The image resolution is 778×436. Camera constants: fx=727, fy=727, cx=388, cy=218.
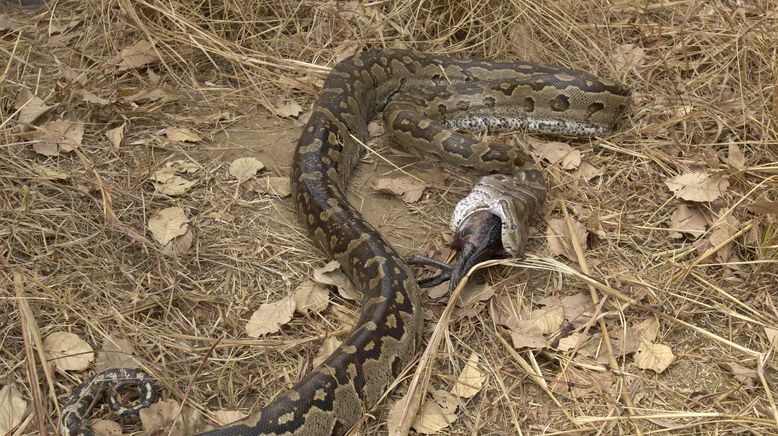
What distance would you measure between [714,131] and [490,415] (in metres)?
3.53

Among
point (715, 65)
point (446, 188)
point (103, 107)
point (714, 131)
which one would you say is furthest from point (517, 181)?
point (103, 107)

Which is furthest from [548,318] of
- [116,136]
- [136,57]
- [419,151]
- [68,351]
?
[136,57]

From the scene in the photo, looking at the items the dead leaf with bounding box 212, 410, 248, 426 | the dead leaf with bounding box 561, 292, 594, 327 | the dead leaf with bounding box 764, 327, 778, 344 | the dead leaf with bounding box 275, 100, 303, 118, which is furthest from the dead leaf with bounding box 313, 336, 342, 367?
the dead leaf with bounding box 764, 327, 778, 344

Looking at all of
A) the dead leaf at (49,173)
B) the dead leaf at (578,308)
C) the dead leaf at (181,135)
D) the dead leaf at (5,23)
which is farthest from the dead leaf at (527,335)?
the dead leaf at (5,23)

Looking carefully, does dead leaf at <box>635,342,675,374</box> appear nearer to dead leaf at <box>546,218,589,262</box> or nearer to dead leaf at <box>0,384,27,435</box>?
dead leaf at <box>546,218,589,262</box>

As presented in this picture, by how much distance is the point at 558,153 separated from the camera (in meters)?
6.48

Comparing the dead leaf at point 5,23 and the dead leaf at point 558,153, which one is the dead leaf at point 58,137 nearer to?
the dead leaf at point 5,23

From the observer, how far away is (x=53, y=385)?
4.13 meters

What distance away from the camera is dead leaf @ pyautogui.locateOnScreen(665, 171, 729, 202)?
5566mm

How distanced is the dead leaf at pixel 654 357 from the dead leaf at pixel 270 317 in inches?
88.6

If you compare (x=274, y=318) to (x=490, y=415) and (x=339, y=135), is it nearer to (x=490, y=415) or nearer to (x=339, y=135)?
(x=490, y=415)

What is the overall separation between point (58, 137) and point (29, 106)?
0.50 meters

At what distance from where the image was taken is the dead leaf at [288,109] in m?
6.63

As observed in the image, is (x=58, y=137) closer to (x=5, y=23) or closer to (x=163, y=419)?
(x=5, y=23)
